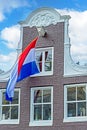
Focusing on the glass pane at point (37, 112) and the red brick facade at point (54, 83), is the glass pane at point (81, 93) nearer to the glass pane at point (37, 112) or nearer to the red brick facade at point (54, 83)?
the red brick facade at point (54, 83)

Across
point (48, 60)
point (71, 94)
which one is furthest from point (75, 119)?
point (48, 60)

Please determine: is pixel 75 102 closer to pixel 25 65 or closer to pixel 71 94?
pixel 71 94

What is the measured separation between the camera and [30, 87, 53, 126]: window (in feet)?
72.5

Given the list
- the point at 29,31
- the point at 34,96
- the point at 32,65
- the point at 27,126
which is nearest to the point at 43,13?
the point at 29,31

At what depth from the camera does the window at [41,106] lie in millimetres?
22094

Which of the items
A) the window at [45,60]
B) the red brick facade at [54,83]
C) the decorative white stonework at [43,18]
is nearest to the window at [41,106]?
the red brick facade at [54,83]

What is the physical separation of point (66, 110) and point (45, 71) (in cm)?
236

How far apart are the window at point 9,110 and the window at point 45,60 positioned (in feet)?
5.87

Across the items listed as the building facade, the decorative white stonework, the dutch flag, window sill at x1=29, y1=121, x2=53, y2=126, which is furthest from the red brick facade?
the dutch flag

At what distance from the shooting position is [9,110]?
76.4 feet

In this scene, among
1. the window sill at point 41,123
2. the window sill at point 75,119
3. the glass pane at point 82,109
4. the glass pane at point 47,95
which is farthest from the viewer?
the glass pane at point 47,95

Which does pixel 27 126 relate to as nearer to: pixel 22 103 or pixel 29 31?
pixel 22 103

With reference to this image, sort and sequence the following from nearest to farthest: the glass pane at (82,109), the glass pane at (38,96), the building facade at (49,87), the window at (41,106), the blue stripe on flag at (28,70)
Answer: the glass pane at (82,109) < the building facade at (49,87) < the window at (41,106) < the blue stripe on flag at (28,70) < the glass pane at (38,96)

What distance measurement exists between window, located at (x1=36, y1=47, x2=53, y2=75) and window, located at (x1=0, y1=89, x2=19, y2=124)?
1789 millimetres
